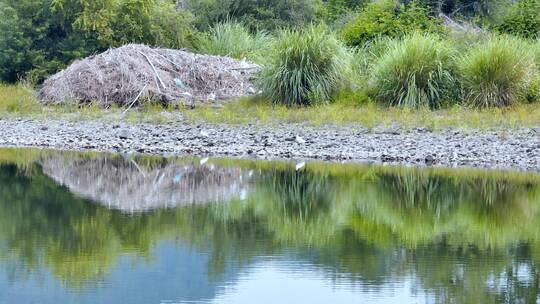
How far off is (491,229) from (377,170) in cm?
521

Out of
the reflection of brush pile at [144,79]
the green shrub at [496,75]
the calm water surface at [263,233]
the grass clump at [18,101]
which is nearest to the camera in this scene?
the calm water surface at [263,233]

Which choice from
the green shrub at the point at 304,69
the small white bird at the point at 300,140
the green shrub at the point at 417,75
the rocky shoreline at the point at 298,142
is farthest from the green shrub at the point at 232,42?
the small white bird at the point at 300,140

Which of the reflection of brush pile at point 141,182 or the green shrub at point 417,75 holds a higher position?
the green shrub at point 417,75

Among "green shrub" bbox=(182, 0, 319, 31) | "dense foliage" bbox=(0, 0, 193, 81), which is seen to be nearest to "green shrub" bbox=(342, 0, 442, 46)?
"green shrub" bbox=(182, 0, 319, 31)

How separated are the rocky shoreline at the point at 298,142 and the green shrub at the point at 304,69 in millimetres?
1871

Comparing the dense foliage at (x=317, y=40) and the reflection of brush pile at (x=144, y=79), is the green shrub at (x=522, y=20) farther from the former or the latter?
the reflection of brush pile at (x=144, y=79)

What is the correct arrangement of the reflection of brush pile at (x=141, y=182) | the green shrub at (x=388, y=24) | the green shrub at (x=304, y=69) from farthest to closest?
the green shrub at (x=388, y=24), the green shrub at (x=304, y=69), the reflection of brush pile at (x=141, y=182)

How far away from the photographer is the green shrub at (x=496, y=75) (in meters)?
22.6

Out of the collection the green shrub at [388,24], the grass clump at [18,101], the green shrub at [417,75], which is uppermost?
the green shrub at [388,24]

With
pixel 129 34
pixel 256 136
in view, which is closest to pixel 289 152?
pixel 256 136

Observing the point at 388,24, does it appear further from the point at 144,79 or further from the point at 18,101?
the point at 18,101

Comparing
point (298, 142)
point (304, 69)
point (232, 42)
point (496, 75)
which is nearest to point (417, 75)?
point (496, 75)

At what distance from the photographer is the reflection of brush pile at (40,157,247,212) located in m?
14.4

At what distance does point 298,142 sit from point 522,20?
1090 cm
